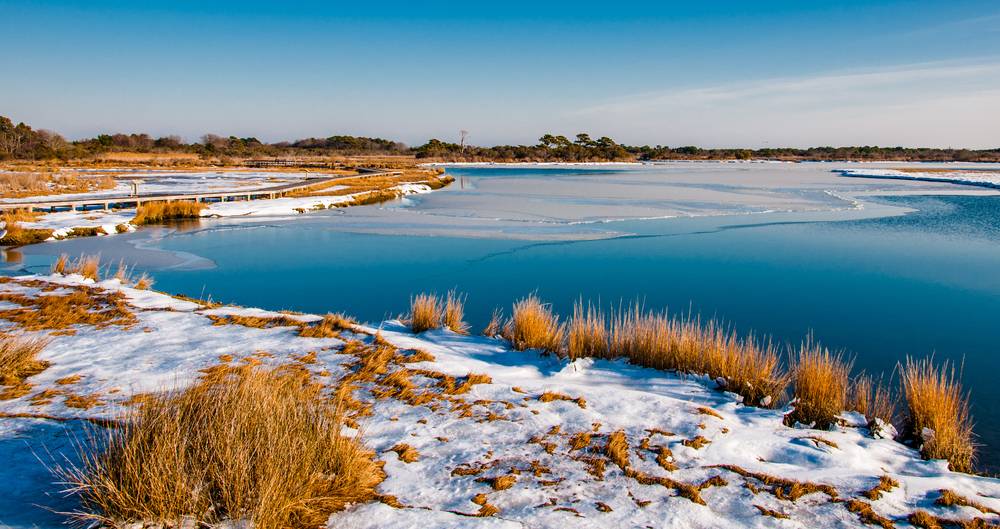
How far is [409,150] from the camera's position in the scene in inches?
4884

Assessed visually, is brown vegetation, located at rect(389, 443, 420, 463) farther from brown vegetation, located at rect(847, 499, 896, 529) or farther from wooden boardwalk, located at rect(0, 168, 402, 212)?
wooden boardwalk, located at rect(0, 168, 402, 212)

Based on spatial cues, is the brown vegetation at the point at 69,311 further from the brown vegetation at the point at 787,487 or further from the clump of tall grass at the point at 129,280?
the brown vegetation at the point at 787,487

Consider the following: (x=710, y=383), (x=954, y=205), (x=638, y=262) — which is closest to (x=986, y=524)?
(x=710, y=383)

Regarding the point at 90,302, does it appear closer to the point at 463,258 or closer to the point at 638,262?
the point at 463,258

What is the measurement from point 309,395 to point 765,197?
30952 mm

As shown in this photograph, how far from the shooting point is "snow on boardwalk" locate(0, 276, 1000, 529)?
347cm

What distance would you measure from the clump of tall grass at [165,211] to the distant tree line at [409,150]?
4714 centimetres

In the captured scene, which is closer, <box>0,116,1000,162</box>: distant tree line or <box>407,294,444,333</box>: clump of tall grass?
<box>407,294,444,333</box>: clump of tall grass

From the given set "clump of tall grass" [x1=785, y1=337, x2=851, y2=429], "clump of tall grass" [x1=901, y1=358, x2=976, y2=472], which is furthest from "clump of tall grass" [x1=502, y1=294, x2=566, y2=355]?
"clump of tall grass" [x1=901, y1=358, x2=976, y2=472]

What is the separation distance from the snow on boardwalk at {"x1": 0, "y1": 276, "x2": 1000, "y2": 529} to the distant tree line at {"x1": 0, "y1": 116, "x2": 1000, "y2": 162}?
66852 mm

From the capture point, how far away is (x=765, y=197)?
101 feet

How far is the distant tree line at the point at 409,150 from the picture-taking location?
6575 centimetres

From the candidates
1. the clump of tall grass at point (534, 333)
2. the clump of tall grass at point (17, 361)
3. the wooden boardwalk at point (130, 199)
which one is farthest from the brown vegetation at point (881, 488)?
the wooden boardwalk at point (130, 199)

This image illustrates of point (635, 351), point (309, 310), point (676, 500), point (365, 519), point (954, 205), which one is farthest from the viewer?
point (954, 205)
